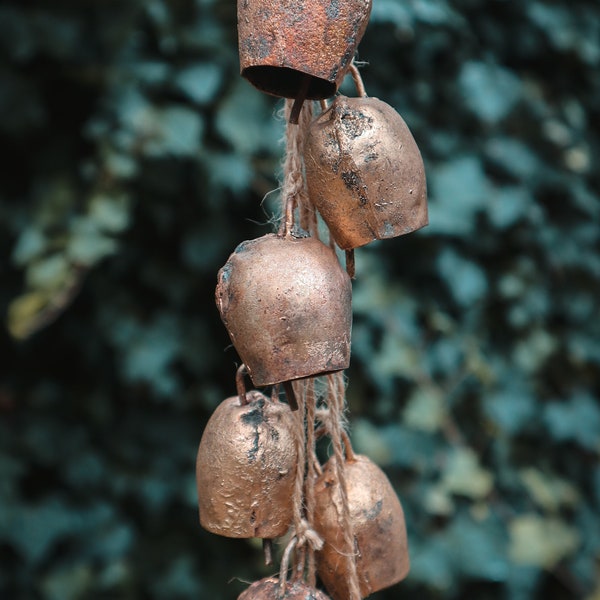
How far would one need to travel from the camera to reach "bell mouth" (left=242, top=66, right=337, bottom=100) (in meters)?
0.44

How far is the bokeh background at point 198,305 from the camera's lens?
1.14m

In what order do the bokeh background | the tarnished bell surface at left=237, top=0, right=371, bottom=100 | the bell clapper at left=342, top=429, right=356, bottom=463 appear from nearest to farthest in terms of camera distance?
the tarnished bell surface at left=237, top=0, right=371, bottom=100, the bell clapper at left=342, top=429, right=356, bottom=463, the bokeh background

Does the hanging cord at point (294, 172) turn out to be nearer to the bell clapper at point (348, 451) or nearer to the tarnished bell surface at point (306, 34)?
the tarnished bell surface at point (306, 34)

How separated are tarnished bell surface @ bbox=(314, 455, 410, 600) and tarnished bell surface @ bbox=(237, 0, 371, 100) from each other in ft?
0.79

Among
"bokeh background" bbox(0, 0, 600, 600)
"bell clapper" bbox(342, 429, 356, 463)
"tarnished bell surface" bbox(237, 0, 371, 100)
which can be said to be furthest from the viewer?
"bokeh background" bbox(0, 0, 600, 600)

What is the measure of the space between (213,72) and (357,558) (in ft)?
2.75

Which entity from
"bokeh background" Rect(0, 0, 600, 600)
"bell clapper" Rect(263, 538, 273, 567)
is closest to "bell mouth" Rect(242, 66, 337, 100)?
"bell clapper" Rect(263, 538, 273, 567)

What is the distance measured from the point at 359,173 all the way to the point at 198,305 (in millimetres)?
839

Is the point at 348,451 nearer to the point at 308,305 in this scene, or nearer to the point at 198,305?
the point at 308,305

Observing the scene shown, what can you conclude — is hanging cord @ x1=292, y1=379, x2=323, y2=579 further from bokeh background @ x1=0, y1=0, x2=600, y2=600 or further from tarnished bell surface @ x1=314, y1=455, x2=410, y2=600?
bokeh background @ x1=0, y1=0, x2=600, y2=600

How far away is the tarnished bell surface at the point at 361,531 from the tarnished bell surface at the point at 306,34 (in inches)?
9.5

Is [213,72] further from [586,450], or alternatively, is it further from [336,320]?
[586,450]

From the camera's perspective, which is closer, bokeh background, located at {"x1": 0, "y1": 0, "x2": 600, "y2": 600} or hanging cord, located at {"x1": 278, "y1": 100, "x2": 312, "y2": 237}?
hanging cord, located at {"x1": 278, "y1": 100, "x2": 312, "y2": 237}

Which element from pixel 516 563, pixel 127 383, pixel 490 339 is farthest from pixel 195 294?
pixel 516 563
